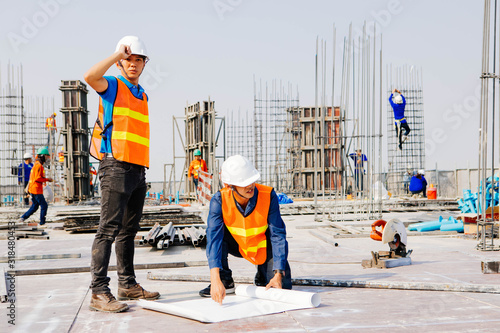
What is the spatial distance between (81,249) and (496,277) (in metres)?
5.83

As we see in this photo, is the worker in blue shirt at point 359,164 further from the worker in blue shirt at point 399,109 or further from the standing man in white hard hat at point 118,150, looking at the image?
the standing man in white hard hat at point 118,150

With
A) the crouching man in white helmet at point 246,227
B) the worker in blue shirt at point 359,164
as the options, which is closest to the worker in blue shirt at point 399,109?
the worker in blue shirt at point 359,164

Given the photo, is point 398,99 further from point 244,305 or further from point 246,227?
point 244,305

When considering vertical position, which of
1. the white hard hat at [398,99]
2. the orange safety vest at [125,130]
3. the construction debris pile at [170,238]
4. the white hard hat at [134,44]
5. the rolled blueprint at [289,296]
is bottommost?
the construction debris pile at [170,238]

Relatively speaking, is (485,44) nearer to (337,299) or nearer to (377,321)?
(337,299)

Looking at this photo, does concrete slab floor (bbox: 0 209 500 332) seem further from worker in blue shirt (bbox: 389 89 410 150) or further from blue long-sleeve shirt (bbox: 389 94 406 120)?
blue long-sleeve shirt (bbox: 389 94 406 120)

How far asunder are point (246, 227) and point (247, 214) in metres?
0.10

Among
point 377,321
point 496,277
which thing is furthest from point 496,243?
point 377,321

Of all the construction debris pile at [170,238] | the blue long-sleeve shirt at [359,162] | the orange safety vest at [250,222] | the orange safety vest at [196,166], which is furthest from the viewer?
the orange safety vest at [196,166]

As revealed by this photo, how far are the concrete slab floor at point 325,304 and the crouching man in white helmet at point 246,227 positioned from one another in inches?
16.4

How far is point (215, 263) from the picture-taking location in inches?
157

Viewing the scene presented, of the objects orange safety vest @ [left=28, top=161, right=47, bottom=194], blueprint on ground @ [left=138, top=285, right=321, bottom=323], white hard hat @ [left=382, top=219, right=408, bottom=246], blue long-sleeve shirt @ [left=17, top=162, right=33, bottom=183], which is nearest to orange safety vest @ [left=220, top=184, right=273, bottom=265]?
blueprint on ground @ [left=138, top=285, right=321, bottom=323]

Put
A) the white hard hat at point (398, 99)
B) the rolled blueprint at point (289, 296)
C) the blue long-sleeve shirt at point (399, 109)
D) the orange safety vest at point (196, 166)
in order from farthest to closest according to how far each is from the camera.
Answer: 1. the orange safety vest at point (196, 166)
2. the blue long-sleeve shirt at point (399, 109)
3. the white hard hat at point (398, 99)
4. the rolled blueprint at point (289, 296)

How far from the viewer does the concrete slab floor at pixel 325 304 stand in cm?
337
